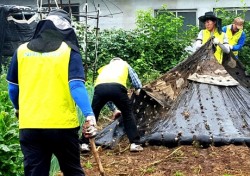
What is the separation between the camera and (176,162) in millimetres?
7438

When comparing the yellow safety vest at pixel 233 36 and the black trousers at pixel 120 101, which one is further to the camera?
the yellow safety vest at pixel 233 36

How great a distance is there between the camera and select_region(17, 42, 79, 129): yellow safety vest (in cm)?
517

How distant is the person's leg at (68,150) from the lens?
521cm

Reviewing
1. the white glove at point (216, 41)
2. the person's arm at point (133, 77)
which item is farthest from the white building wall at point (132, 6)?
the person's arm at point (133, 77)

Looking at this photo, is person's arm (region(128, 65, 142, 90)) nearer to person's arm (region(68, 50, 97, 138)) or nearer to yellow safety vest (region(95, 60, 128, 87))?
yellow safety vest (region(95, 60, 128, 87))

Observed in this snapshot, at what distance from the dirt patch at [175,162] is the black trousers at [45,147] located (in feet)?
6.08

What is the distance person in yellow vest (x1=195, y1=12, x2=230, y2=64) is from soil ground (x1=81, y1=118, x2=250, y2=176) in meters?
2.49

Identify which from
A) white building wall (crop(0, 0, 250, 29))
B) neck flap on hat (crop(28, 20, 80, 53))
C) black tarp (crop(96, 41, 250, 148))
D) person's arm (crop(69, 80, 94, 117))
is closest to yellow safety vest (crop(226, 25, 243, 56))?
Answer: black tarp (crop(96, 41, 250, 148))

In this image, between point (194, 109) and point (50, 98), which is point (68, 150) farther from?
point (194, 109)

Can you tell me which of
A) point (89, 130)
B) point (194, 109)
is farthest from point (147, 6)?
point (89, 130)

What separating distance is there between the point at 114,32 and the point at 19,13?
3.05 meters

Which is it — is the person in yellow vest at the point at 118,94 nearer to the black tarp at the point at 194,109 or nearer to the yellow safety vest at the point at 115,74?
the yellow safety vest at the point at 115,74

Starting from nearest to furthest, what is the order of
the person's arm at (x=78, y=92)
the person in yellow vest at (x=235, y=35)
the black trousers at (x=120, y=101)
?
the person's arm at (x=78, y=92)
the black trousers at (x=120, y=101)
the person in yellow vest at (x=235, y=35)

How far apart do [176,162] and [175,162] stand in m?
0.01
